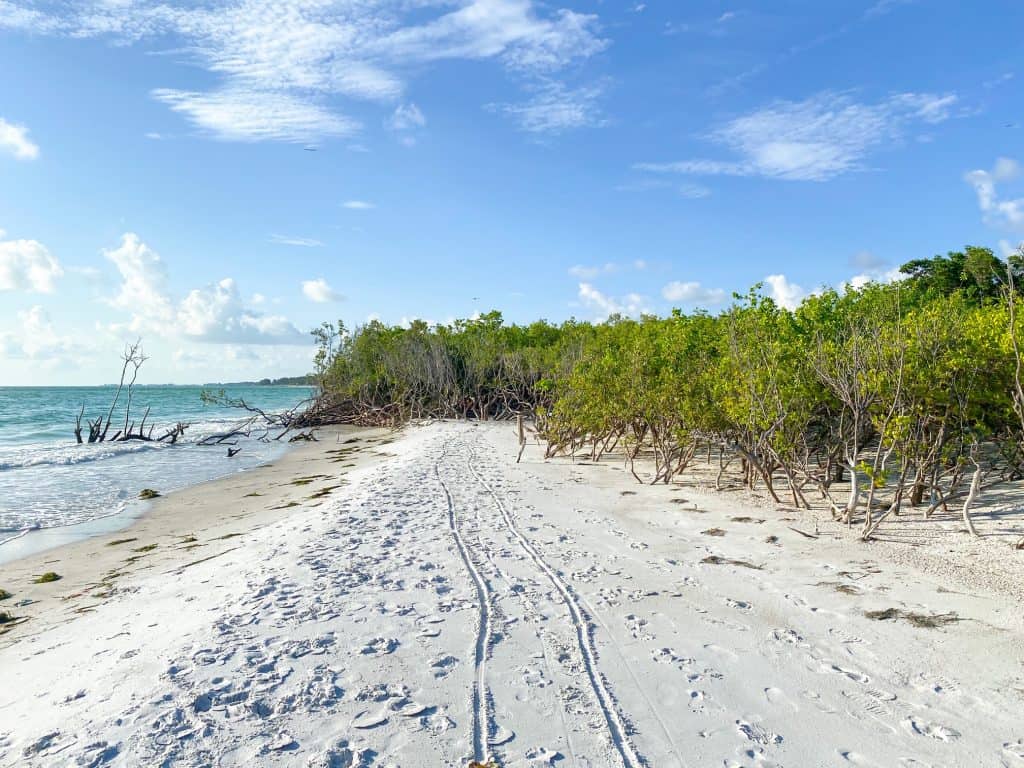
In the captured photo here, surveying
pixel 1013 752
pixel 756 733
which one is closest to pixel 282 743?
pixel 756 733

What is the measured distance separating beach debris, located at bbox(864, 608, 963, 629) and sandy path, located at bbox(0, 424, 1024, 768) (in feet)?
0.30

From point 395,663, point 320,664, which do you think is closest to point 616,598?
point 395,663

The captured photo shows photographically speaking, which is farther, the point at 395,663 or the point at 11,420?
the point at 11,420

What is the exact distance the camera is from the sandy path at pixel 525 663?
367 centimetres

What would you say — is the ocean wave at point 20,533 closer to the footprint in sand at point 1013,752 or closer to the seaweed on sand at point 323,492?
the seaweed on sand at point 323,492

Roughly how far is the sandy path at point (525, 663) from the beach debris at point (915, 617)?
0.09 meters

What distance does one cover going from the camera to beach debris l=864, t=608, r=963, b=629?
5.37 meters

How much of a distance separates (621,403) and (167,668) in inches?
405

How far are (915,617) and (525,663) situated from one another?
11.2ft

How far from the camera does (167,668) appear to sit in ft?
14.9

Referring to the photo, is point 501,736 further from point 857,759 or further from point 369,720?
point 857,759

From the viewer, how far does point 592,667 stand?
4.57 m

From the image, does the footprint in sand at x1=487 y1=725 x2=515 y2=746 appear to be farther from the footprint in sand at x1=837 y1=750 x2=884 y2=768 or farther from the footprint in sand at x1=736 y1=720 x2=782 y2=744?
the footprint in sand at x1=837 y1=750 x2=884 y2=768

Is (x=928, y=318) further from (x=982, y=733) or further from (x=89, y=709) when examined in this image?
(x=89, y=709)
